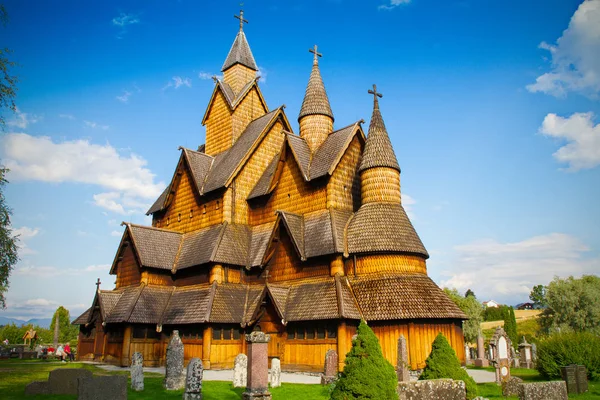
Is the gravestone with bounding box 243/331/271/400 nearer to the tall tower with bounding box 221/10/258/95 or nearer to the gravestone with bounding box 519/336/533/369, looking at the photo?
the gravestone with bounding box 519/336/533/369

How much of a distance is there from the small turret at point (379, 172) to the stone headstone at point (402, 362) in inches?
308

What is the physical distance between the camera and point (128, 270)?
3145 centimetres

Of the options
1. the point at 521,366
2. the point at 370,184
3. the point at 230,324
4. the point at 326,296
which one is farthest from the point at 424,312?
the point at 521,366

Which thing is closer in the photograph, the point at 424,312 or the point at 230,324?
the point at 424,312

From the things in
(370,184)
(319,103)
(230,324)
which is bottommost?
(230,324)

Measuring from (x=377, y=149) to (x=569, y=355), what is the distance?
12.8m

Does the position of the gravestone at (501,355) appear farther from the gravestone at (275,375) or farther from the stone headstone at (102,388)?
the stone headstone at (102,388)

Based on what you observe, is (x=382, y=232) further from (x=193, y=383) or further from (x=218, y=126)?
(x=218, y=126)

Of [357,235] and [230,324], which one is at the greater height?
[357,235]

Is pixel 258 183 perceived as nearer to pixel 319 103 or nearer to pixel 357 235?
pixel 319 103

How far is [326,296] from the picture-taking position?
24.0 m

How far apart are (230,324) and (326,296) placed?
608cm

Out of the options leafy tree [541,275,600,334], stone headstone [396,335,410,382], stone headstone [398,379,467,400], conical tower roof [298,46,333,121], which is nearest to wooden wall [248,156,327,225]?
conical tower roof [298,46,333,121]

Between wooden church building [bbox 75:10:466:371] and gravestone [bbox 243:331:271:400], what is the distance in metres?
8.45
